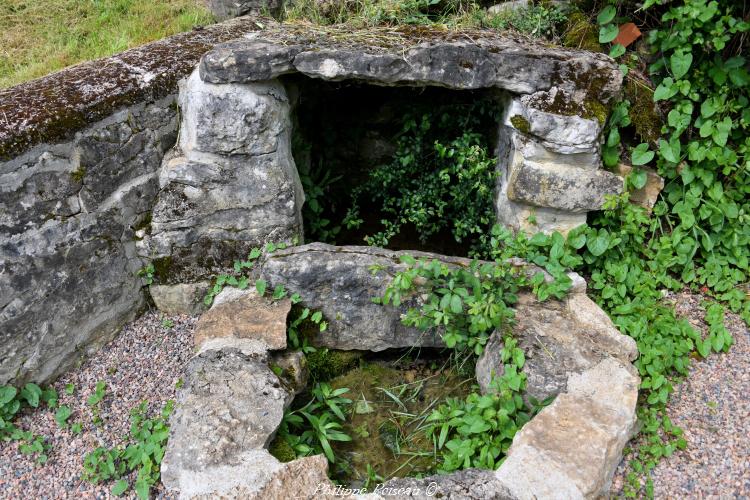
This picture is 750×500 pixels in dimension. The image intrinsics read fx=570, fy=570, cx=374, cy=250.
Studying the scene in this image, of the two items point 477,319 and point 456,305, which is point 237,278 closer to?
point 456,305

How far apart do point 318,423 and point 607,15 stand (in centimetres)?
306

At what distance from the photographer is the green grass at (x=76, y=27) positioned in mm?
4238

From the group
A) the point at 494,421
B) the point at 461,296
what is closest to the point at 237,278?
the point at 461,296

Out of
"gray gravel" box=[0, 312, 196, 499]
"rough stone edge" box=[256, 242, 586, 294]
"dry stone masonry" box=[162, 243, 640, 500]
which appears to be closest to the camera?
"dry stone masonry" box=[162, 243, 640, 500]

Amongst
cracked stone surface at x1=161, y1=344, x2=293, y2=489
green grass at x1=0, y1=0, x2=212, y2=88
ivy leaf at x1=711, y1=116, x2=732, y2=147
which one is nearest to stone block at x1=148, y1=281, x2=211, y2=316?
cracked stone surface at x1=161, y1=344, x2=293, y2=489

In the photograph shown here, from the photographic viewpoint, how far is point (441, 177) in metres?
3.90

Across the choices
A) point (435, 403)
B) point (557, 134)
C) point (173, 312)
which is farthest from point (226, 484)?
point (557, 134)

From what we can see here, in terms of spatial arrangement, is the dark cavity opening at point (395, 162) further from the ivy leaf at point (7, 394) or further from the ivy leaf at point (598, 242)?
the ivy leaf at point (7, 394)

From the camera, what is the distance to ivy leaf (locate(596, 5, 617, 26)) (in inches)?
141

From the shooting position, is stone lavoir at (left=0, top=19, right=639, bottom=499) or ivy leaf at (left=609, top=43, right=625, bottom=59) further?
ivy leaf at (left=609, top=43, right=625, bottom=59)

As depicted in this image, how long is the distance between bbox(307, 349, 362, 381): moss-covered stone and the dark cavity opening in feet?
3.01

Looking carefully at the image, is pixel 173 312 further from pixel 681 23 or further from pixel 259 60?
pixel 681 23

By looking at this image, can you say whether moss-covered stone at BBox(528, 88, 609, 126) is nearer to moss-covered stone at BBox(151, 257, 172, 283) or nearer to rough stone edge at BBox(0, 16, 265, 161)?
rough stone edge at BBox(0, 16, 265, 161)

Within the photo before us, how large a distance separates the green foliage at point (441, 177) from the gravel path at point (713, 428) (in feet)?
5.15
